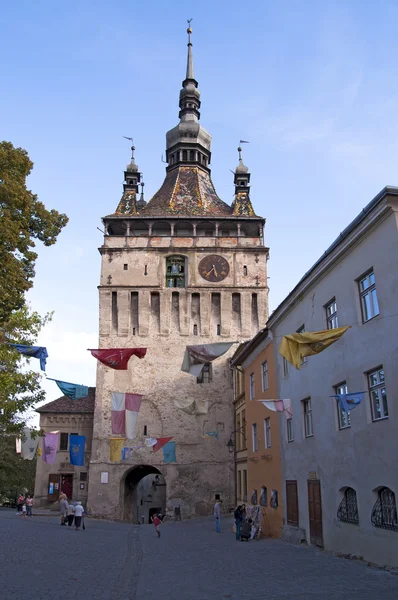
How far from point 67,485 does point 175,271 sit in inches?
643

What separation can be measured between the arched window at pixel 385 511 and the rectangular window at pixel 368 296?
3880 mm

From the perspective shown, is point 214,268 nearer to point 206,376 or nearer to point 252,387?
point 206,376

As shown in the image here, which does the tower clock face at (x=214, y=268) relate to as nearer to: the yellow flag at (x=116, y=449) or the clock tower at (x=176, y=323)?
the clock tower at (x=176, y=323)

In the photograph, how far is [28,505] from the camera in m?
29.9

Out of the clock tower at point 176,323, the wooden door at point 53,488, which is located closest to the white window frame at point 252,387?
the clock tower at point 176,323

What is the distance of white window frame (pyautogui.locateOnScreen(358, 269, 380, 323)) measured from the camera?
12492 millimetres

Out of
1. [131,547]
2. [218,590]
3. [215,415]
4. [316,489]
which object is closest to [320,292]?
[316,489]

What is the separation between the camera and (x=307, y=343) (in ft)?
41.5

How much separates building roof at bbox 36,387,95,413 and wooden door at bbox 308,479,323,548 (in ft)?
79.5

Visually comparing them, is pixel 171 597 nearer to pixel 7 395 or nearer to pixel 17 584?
pixel 17 584

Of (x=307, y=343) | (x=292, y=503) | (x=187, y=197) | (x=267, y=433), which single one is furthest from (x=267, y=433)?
(x=187, y=197)

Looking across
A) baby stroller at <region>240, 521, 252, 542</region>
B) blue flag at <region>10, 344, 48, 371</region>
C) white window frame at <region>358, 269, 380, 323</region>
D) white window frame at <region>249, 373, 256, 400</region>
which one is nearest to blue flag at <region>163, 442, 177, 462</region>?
white window frame at <region>249, 373, 256, 400</region>

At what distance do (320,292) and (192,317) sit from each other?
887 inches

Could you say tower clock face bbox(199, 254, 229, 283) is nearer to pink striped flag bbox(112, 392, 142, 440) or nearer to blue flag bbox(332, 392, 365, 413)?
pink striped flag bbox(112, 392, 142, 440)
